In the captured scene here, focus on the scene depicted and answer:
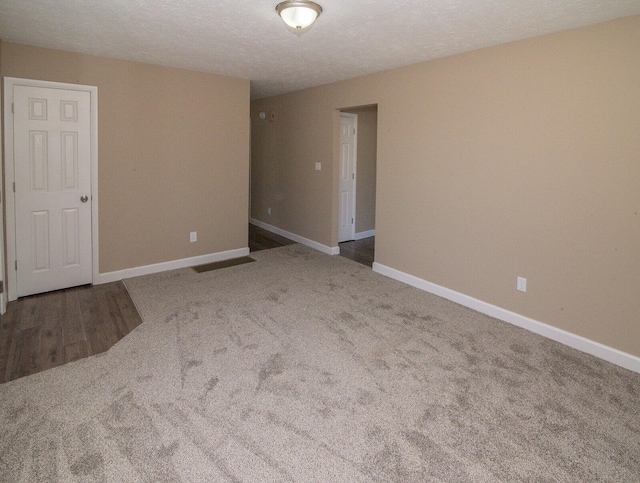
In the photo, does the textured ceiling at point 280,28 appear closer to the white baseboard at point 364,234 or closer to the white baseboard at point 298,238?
the white baseboard at point 298,238

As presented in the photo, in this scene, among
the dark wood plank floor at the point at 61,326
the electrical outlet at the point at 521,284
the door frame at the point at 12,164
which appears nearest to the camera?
the dark wood plank floor at the point at 61,326

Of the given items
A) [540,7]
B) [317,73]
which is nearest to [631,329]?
[540,7]

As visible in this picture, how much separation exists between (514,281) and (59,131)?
4.48 metres

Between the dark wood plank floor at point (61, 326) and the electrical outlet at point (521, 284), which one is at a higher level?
the electrical outlet at point (521, 284)

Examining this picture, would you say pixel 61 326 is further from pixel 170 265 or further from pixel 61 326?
pixel 170 265

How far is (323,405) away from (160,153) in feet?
11.5

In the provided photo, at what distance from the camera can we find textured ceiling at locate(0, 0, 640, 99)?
259 cm

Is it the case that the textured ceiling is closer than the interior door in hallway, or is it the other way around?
the textured ceiling

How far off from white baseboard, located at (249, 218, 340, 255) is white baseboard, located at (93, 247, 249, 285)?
101 cm

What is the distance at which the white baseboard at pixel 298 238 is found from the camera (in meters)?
5.72

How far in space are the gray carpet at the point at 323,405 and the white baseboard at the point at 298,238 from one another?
85.1 inches

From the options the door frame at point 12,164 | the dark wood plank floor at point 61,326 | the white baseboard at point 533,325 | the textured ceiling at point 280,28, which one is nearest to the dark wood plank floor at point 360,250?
the white baseboard at point 533,325

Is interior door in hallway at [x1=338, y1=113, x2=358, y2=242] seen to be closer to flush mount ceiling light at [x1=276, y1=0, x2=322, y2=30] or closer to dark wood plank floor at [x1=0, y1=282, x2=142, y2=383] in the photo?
flush mount ceiling light at [x1=276, y1=0, x2=322, y2=30]

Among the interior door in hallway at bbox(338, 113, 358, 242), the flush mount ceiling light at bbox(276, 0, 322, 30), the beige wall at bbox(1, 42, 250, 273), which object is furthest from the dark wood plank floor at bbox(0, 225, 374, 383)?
the interior door in hallway at bbox(338, 113, 358, 242)
